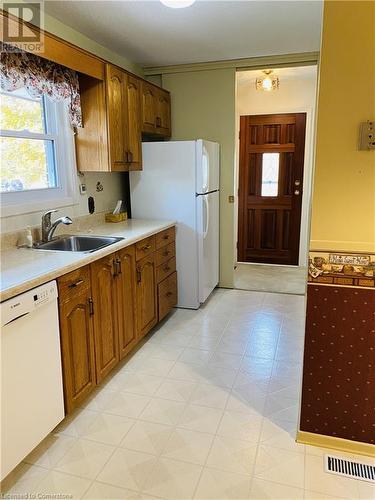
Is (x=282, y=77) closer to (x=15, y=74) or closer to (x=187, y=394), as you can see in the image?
(x=15, y=74)

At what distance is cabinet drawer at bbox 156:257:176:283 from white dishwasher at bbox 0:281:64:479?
1.37 m

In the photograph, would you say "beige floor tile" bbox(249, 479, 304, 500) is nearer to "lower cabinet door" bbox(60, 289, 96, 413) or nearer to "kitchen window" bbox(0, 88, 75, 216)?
"lower cabinet door" bbox(60, 289, 96, 413)

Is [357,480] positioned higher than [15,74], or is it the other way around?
[15,74]

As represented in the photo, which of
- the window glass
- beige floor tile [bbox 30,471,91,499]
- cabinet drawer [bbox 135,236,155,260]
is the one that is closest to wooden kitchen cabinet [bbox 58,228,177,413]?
cabinet drawer [bbox 135,236,155,260]

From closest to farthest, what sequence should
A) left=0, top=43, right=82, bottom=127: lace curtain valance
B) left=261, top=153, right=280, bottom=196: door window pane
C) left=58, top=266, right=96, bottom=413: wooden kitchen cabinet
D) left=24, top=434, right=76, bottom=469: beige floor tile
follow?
left=24, top=434, right=76, bottom=469: beige floor tile < left=58, top=266, right=96, bottom=413: wooden kitchen cabinet < left=0, top=43, right=82, bottom=127: lace curtain valance < left=261, top=153, right=280, bottom=196: door window pane

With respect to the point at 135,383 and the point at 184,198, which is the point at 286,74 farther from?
the point at 135,383

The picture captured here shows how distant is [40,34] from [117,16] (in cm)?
70

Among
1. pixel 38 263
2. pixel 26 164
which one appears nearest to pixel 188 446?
pixel 38 263

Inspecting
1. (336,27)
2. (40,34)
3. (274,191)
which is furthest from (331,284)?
(274,191)

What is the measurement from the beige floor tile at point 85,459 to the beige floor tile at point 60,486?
3cm

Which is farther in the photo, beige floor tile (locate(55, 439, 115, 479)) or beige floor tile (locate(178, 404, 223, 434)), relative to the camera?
beige floor tile (locate(178, 404, 223, 434))

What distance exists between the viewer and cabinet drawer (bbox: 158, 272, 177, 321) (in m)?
3.21

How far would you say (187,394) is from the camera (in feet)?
7.59

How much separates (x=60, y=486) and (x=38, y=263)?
1049 millimetres
